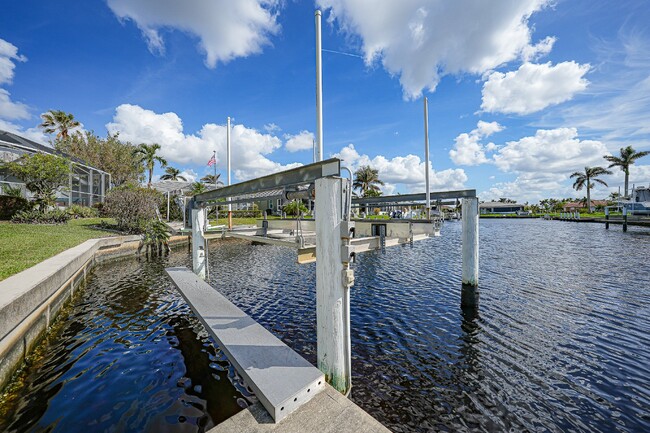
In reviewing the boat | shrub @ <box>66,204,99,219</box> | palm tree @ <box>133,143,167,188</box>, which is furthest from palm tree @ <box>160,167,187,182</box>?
the boat

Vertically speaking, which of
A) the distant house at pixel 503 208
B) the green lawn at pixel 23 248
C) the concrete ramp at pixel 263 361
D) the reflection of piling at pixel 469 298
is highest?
the distant house at pixel 503 208

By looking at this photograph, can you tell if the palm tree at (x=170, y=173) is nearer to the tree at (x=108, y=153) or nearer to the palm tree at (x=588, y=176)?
the tree at (x=108, y=153)

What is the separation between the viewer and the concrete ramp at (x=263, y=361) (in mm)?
2891

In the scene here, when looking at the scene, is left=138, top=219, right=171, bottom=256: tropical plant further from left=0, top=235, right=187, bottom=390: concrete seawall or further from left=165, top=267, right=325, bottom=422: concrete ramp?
left=165, top=267, right=325, bottom=422: concrete ramp

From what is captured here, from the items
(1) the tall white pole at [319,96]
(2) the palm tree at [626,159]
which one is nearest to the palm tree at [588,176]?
(2) the palm tree at [626,159]

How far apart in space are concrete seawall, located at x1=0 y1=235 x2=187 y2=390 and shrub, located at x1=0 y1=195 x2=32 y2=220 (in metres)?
15.1

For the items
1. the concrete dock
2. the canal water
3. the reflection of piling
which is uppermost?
the concrete dock

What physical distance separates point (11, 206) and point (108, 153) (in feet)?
83.6

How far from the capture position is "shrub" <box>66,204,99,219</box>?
2292 cm

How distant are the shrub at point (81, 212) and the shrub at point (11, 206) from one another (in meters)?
2.95

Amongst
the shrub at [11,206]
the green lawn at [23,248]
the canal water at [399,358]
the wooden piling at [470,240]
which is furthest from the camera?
the shrub at [11,206]

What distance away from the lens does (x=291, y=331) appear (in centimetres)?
666

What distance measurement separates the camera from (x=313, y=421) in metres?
2.74

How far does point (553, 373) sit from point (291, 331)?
5.34 meters
